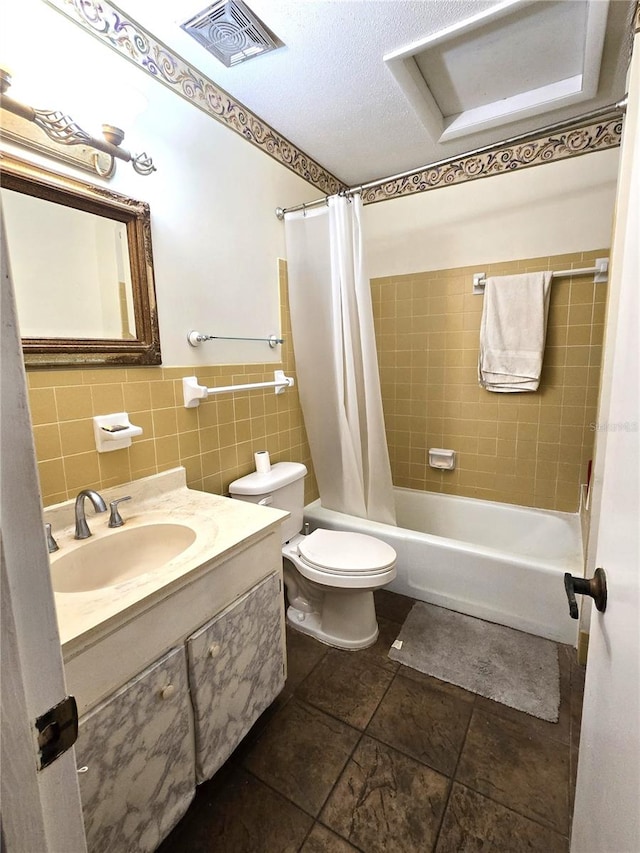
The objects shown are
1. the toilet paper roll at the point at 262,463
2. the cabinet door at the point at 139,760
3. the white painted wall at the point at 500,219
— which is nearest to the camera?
the cabinet door at the point at 139,760

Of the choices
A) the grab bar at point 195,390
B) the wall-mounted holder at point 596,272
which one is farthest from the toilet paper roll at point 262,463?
the wall-mounted holder at point 596,272

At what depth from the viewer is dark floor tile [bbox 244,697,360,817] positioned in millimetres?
1168

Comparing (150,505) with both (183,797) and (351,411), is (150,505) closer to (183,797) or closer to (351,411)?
(183,797)

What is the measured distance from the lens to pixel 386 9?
4.09 feet

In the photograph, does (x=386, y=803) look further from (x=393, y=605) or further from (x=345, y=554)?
(x=393, y=605)

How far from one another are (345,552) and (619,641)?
1.25 m

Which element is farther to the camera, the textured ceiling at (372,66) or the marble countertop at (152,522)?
the textured ceiling at (372,66)

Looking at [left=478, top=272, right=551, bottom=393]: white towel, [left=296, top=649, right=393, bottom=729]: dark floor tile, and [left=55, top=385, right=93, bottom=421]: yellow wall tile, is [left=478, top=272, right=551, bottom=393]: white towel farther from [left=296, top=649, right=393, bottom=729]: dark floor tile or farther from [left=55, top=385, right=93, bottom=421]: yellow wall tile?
[left=55, top=385, right=93, bottom=421]: yellow wall tile

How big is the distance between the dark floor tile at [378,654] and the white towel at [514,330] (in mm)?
1496

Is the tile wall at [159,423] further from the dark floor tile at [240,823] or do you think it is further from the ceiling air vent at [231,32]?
the dark floor tile at [240,823]

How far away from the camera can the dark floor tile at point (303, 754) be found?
3.83 feet

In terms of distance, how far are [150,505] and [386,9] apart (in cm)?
186

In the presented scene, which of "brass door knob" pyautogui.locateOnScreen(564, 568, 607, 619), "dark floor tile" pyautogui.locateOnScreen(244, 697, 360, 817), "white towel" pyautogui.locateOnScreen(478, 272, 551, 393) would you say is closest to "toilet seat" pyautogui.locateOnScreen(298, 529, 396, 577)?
"dark floor tile" pyautogui.locateOnScreen(244, 697, 360, 817)

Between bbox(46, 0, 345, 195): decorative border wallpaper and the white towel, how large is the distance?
1321mm
